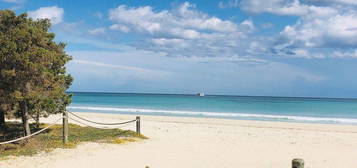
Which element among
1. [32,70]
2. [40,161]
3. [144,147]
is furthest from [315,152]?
[32,70]

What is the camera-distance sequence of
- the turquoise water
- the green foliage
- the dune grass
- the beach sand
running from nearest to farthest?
the beach sand < the green foliage < the dune grass < the turquoise water

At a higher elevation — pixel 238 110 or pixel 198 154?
pixel 198 154

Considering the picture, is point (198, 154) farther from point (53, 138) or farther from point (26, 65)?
point (26, 65)

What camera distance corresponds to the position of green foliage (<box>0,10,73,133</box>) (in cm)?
1213

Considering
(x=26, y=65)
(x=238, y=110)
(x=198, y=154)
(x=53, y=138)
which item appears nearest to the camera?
(x=26, y=65)

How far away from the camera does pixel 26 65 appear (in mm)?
12102

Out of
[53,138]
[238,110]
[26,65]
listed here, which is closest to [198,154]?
[53,138]

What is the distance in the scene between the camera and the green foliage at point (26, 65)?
12.1 m

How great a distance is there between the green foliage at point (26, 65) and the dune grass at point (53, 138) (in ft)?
3.93

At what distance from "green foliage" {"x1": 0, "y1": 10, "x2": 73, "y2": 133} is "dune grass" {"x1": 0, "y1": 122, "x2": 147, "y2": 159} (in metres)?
1.20

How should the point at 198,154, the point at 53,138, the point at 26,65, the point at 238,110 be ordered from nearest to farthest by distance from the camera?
the point at 26,65
the point at 198,154
the point at 53,138
the point at 238,110

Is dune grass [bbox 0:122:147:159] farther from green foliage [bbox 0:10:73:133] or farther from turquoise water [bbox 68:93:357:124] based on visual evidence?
turquoise water [bbox 68:93:357:124]

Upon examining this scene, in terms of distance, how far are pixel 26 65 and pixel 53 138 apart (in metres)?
4.46

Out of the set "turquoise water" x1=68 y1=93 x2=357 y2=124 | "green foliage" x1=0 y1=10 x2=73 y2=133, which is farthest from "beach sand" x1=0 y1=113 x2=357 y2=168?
"turquoise water" x1=68 y1=93 x2=357 y2=124
